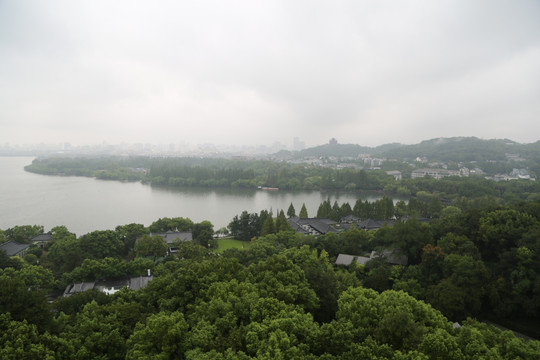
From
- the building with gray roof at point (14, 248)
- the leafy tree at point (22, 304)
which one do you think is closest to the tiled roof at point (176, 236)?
the building with gray roof at point (14, 248)

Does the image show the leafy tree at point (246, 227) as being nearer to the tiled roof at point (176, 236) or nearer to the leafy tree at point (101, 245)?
the tiled roof at point (176, 236)

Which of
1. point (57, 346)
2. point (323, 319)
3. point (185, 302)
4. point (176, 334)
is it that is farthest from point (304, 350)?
point (57, 346)

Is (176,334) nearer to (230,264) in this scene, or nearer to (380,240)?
(230,264)

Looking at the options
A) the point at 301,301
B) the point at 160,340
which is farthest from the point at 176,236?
the point at 160,340

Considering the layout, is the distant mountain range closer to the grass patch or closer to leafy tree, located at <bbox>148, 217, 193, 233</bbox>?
the grass patch

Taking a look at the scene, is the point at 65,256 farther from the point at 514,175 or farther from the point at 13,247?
the point at 514,175

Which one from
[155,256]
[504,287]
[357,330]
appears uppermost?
[357,330]

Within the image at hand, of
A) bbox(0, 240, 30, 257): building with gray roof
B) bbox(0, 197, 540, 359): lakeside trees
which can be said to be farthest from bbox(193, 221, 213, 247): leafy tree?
bbox(0, 240, 30, 257): building with gray roof

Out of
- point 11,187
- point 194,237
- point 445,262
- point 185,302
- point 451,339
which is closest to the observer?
point 451,339

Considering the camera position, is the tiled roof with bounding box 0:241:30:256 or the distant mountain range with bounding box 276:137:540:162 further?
the distant mountain range with bounding box 276:137:540:162
